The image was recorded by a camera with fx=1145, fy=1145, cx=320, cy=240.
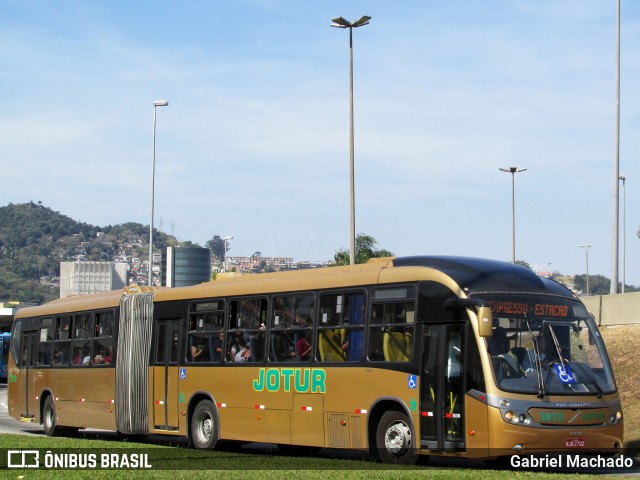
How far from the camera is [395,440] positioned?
16484 millimetres

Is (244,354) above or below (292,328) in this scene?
below

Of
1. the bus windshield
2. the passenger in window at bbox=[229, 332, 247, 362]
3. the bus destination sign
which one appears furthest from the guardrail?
the bus destination sign

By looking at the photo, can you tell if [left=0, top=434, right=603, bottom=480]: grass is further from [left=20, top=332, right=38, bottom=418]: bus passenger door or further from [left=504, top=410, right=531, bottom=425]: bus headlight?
[left=20, top=332, right=38, bottom=418]: bus passenger door

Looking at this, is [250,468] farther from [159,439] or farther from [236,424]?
[159,439]

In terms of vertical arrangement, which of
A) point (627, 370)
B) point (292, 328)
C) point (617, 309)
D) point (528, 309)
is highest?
point (617, 309)

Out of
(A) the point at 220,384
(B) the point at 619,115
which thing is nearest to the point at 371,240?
(B) the point at 619,115

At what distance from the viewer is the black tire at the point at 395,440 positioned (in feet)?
53.2

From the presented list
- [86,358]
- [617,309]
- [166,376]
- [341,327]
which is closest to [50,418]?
[86,358]

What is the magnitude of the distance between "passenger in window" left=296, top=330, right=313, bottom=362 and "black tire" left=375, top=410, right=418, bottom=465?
82.6 inches

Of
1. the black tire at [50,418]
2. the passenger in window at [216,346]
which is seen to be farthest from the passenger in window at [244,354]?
the black tire at [50,418]

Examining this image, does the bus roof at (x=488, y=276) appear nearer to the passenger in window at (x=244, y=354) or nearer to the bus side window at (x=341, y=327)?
the bus side window at (x=341, y=327)

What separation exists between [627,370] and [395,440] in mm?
11085
